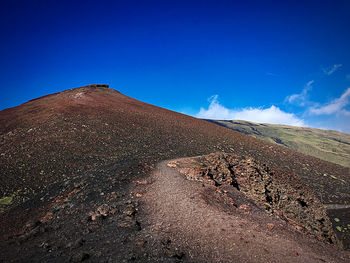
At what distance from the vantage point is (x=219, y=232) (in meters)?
6.13

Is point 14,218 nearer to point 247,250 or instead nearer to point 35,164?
point 35,164

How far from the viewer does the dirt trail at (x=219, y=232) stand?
5.32m

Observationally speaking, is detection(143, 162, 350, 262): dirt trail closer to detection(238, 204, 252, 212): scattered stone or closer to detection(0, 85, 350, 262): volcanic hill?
detection(0, 85, 350, 262): volcanic hill

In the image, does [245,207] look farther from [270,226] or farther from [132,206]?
[132,206]

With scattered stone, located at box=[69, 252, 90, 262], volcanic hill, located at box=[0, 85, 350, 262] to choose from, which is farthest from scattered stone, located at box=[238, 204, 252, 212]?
scattered stone, located at box=[69, 252, 90, 262]

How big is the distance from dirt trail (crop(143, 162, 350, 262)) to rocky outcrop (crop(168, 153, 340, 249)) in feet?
5.73

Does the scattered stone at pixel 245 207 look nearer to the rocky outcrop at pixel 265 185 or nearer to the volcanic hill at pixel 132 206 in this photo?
the volcanic hill at pixel 132 206

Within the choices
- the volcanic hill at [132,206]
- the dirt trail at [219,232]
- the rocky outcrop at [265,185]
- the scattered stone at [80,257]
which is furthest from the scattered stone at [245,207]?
the scattered stone at [80,257]

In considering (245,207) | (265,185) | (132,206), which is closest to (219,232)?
(245,207)

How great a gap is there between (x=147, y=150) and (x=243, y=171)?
10.5 metres

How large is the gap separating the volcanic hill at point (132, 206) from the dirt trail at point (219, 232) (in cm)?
4

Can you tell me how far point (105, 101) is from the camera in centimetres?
3086

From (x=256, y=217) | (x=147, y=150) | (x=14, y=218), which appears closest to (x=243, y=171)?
(x=256, y=217)

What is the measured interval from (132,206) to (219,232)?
3.54m
